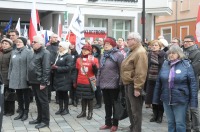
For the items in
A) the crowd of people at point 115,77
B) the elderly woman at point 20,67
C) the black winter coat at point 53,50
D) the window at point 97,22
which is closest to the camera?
the crowd of people at point 115,77

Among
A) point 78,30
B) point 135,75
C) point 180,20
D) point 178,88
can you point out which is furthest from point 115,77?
point 180,20

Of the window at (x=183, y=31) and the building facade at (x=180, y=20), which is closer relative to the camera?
the building facade at (x=180, y=20)

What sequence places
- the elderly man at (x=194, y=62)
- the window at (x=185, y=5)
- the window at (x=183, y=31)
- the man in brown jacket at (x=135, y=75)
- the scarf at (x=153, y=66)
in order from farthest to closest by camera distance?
the window at (x=183, y=31)
the window at (x=185, y=5)
the scarf at (x=153, y=66)
the elderly man at (x=194, y=62)
the man in brown jacket at (x=135, y=75)

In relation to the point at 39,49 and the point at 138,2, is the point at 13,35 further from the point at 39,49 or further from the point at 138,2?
the point at 138,2

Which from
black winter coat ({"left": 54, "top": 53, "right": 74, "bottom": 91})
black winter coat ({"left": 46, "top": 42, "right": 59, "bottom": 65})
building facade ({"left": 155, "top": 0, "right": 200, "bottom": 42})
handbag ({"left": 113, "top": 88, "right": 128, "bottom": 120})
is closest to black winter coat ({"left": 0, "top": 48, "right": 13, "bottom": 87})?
black winter coat ({"left": 54, "top": 53, "right": 74, "bottom": 91})

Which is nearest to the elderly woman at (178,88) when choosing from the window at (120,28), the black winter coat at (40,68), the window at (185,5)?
the black winter coat at (40,68)

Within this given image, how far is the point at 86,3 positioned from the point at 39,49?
1649 centimetres

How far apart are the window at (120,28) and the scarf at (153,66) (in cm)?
1712

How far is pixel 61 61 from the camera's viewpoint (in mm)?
8711

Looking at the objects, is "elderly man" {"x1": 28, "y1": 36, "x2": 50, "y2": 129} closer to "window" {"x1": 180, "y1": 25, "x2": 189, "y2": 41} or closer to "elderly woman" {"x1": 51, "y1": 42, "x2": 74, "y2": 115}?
"elderly woman" {"x1": 51, "y1": 42, "x2": 74, "y2": 115}

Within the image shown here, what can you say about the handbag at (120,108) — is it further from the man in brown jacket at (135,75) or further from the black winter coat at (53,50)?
the black winter coat at (53,50)

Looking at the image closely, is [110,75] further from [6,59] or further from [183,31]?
[183,31]

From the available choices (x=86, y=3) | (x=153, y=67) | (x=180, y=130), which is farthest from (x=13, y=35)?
(x=86, y=3)

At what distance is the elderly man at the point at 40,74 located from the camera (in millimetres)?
7367
